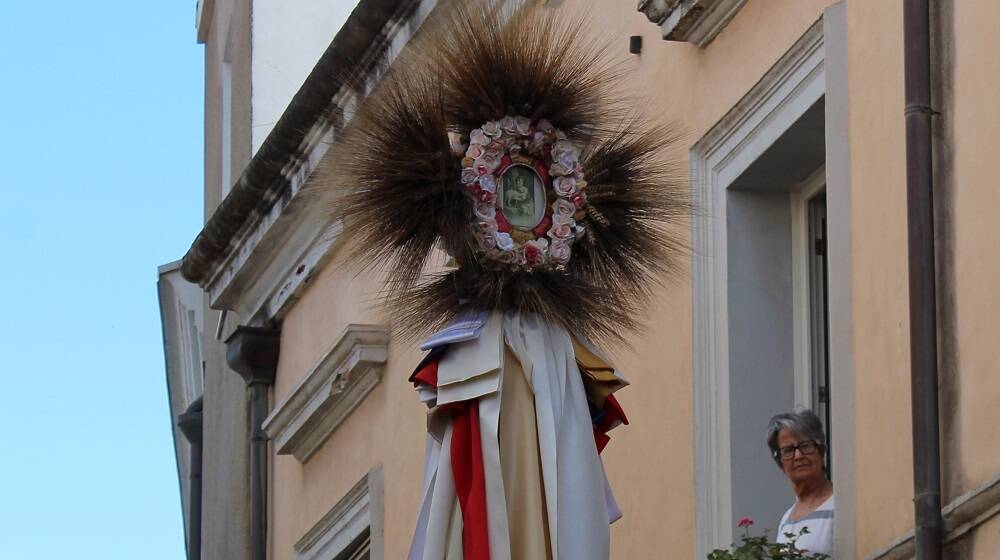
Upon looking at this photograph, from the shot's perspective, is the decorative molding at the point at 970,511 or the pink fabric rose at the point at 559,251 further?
the pink fabric rose at the point at 559,251

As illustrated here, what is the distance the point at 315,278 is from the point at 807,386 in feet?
21.9

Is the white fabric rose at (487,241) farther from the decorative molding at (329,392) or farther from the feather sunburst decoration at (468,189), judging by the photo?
the decorative molding at (329,392)

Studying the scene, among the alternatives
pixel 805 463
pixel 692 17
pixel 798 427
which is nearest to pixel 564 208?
pixel 798 427

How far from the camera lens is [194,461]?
22297 mm

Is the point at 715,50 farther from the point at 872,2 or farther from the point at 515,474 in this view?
the point at 515,474

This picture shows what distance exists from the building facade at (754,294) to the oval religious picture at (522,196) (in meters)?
0.63

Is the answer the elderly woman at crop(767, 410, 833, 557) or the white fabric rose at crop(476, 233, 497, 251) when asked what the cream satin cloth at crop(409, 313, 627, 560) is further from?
the elderly woman at crop(767, 410, 833, 557)

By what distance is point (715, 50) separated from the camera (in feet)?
36.5

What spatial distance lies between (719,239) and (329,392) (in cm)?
564

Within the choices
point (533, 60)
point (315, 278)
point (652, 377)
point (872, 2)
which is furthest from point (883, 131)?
point (315, 278)

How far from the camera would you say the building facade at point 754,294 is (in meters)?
8.76

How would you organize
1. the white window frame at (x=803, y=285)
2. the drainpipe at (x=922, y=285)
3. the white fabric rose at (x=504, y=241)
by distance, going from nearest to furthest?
the drainpipe at (x=922, y=285) → the white fabric rose at (x=504, y=241) → the white window frame at (x=803, y=285)

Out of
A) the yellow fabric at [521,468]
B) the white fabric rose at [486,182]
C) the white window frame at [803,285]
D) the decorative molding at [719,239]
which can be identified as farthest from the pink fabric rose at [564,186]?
the white window frame at [803,285]

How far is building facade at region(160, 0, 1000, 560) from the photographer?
8.76 m
